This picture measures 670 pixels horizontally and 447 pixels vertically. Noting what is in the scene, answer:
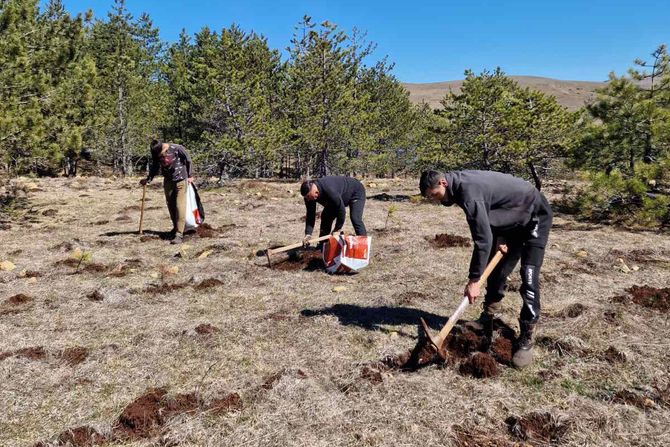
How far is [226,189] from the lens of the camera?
17922 millimetres

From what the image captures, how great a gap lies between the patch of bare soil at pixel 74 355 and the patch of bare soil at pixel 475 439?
11.2 feet

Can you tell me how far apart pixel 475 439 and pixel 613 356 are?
1.87 metres

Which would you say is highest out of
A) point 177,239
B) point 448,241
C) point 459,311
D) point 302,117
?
point 302,117

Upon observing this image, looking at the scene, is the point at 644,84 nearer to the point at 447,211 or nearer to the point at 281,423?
the point at 447,211

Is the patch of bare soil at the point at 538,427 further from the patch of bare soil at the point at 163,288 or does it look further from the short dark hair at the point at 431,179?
the patch of bare soil at the point at 163,288

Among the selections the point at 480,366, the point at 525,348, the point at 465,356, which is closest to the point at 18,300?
the point at 465,356

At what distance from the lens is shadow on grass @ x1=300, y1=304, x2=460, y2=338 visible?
505 cm

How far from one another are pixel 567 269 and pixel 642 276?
966 millimetres

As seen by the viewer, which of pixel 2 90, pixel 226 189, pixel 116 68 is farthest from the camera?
pixel 116 68

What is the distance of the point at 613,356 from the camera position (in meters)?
4.17

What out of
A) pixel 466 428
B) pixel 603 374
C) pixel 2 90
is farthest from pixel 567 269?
pixel 2 90

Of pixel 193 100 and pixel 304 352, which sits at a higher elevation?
pixel 193 100

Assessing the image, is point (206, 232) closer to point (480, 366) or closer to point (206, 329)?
point (206, 329)

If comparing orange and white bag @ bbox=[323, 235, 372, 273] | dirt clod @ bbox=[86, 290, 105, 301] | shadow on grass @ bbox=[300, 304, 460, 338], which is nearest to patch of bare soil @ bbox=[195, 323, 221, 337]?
shadow on grass @ bbox=[300, 304, 460, 338]
